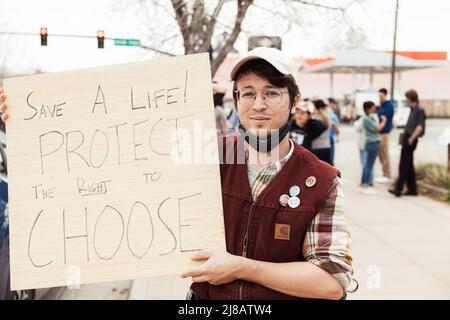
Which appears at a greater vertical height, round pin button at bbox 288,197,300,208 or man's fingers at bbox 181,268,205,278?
round pin button at bbox 288,197,300,208

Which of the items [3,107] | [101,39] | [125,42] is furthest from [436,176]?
[3,107]

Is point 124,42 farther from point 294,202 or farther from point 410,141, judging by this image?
point 294,202

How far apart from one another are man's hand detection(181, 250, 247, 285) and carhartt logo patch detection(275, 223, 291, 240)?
0.43ft

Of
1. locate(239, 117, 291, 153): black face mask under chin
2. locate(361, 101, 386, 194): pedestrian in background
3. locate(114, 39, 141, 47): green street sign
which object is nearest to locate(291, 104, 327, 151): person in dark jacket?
locate(361, 101, 386, 194): pedestrian in background

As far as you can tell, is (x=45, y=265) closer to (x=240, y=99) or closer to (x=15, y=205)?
(x=15, y=205)

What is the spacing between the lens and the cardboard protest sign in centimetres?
155

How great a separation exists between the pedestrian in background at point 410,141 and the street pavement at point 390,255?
26cm

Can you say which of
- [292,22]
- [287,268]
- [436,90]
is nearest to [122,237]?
[287,268]

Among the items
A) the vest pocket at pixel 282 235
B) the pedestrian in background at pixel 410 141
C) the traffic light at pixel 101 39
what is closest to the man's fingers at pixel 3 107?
the vest pocket at pixel 282 235

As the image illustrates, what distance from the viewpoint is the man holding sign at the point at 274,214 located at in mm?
1473

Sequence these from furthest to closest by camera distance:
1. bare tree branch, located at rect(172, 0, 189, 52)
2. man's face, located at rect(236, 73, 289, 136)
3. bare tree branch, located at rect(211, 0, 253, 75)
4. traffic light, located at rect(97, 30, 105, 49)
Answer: traffic light, located at rect(97, 30, 105, 49)
bare tree branch, located at rect(211, 0, 253, 75)
bare tree branch, located at rect(172, 0, 189, 52)
man's face, located at rect(236, 73, 289, 136)

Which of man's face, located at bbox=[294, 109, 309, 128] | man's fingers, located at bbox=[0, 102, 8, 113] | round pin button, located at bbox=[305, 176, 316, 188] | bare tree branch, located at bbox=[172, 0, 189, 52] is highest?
bare tree branch, located at bbox=[172, 0, 189, 52]

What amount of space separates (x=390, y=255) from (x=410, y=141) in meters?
3.66

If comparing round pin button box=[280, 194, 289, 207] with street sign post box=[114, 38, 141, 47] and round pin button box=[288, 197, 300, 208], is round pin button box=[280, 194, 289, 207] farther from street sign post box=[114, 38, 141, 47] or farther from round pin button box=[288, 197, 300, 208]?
street sign post box=[114, 38, 141, 47]
